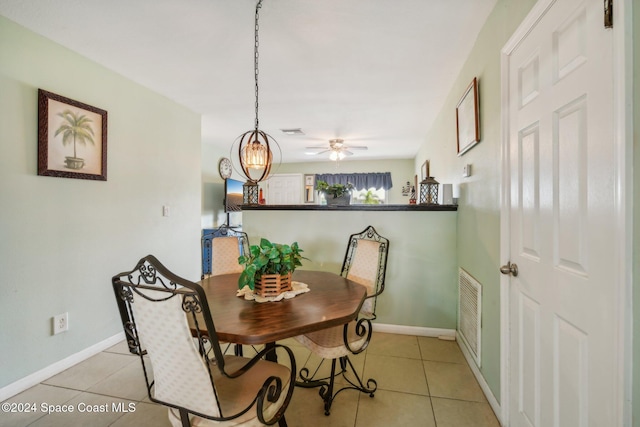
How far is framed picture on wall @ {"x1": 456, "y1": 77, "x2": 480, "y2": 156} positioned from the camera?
200cm

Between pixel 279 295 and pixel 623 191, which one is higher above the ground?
pixel 623 191

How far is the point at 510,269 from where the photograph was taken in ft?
4.87

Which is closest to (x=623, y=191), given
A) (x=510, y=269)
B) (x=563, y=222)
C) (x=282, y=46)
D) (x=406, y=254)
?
(x=563, y=222)

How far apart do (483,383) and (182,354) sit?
1858mm

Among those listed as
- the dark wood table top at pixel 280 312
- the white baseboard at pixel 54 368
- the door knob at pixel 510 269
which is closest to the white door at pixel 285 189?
the white baseboard at pixel 54 368

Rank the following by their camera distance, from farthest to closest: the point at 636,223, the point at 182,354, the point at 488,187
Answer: the point at 488,187
the point at 182,354
the point at 636,223

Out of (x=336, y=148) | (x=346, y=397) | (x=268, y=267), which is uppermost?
(x=336, y=148)

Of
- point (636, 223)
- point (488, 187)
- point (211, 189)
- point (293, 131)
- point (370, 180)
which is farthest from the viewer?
point (370, 180)

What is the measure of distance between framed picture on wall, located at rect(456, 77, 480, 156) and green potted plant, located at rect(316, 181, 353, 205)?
1.08 m

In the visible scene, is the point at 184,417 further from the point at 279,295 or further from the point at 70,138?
the point at 70,138

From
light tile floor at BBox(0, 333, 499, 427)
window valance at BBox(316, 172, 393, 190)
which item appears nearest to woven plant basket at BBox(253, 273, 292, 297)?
light tile floor at BBox(0, 333, 499, 427)

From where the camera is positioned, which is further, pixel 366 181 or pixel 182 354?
pixel 366 181

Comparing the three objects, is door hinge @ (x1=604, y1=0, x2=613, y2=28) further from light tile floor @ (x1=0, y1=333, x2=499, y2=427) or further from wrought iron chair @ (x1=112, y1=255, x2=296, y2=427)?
light tile floor @ (x1=0, y1=333, x2=499, y2=427)

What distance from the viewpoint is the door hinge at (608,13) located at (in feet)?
2.66
